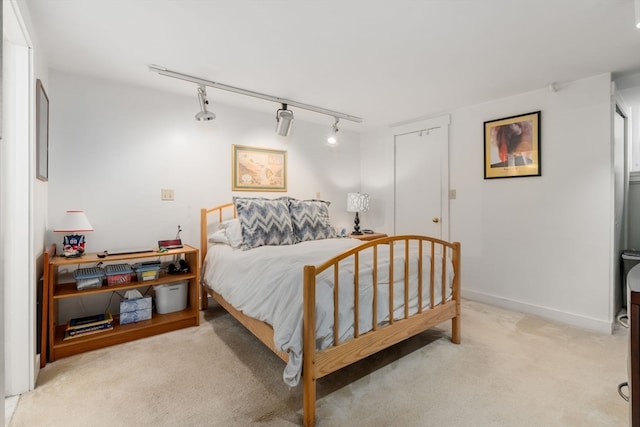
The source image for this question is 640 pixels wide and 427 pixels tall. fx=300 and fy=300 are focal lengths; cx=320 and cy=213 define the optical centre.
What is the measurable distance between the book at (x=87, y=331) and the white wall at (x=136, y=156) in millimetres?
720

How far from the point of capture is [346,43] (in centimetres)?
212

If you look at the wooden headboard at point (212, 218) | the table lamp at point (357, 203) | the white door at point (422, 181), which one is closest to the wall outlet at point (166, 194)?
the wooden headboard at point (212, 218)

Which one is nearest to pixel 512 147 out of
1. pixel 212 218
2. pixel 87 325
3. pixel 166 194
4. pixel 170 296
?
pixel 212 218

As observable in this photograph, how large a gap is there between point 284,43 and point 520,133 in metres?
2.52

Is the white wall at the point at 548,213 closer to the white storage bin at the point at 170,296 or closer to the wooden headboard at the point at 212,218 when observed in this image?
the wooden headboard at the point at 212,218

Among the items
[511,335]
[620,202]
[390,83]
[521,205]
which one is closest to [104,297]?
[390,83]

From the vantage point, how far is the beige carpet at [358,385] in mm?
1567

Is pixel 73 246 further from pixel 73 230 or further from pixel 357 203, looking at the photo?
pixel 357 203

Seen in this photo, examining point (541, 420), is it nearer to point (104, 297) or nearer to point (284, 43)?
point (284, 43)

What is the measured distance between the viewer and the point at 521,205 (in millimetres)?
3092

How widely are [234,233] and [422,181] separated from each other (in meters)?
2.50

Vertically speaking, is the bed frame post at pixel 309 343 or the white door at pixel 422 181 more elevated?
the white door at pixel 422 181

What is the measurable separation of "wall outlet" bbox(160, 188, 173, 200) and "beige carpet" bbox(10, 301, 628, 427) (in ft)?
4.31

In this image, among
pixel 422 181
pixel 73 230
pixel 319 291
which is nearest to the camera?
pixel 319 291
